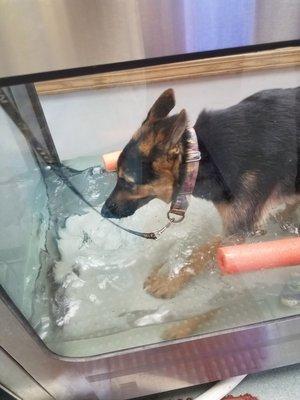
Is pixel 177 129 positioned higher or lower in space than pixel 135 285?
higher

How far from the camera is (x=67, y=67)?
407mm

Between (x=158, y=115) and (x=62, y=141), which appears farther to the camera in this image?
(x=62, y=141)

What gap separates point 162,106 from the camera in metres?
0.72

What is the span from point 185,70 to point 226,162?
1.26 feet

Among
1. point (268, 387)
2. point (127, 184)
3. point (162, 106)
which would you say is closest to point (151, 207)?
point (127, 184)

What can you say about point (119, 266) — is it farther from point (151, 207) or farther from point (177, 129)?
point (177, 129)

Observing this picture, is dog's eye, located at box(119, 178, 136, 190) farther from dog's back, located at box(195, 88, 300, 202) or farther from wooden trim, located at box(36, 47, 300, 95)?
wooden trim, located at box(36, 47, 300, 95)

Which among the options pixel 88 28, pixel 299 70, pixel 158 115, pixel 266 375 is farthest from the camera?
pixel 266 375

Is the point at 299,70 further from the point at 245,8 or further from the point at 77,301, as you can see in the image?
the point at 77,301

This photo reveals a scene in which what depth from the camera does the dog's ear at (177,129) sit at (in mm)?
738

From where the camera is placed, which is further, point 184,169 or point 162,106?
point 184,169

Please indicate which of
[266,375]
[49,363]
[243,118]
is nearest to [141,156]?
[243,118]

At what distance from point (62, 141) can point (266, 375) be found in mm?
823

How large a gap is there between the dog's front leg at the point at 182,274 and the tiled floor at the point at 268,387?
0.27 meters
